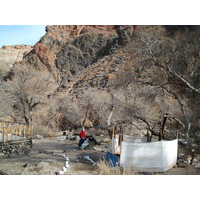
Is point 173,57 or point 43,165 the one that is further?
point 173,57

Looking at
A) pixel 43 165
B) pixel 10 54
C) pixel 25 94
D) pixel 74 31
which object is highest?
pixel 74 31

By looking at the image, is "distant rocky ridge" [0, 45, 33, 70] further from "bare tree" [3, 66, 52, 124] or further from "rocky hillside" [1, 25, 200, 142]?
"bare tree" [3, 66, 52, 124]

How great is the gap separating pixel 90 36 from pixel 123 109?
2533 centimetres

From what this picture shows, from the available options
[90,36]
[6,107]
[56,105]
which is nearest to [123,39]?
[90,36]

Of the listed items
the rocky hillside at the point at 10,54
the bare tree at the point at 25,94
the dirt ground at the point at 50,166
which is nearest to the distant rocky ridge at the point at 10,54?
the rocky hillside at the point at 10,54

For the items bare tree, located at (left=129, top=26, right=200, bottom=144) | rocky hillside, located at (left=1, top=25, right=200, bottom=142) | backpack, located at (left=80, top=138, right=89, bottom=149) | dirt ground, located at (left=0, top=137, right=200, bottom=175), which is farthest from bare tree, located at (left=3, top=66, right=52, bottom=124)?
bare tree, located at (left=129, top=26, right=200, bottom=144)

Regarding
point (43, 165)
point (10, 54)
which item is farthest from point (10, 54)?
point (43, 165)

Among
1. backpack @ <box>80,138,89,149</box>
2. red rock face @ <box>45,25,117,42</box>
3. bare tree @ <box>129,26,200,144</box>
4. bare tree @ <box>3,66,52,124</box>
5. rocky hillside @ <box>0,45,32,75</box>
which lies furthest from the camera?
rocky hillside @ <box>0,45,32,75</box>

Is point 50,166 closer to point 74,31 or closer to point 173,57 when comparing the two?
point 173,57

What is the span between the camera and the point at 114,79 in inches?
873

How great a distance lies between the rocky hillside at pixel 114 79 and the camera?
8336mm

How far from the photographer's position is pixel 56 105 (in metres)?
22.5

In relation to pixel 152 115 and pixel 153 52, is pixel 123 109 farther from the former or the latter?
pixel 153 52

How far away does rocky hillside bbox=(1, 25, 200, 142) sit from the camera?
328 inches
